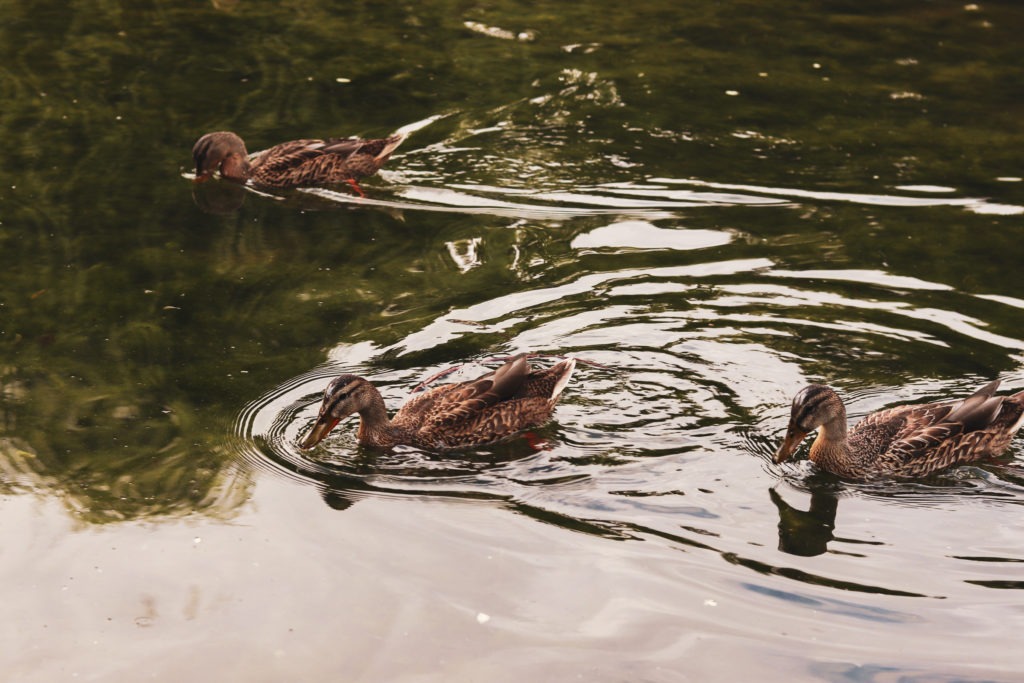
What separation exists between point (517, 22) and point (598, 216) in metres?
6.68

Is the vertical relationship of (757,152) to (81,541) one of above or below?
above

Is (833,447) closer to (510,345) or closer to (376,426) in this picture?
(510,345)

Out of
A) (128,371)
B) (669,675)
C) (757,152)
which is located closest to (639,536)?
(669,675)

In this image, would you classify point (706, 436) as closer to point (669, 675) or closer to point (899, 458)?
point (899, 458)

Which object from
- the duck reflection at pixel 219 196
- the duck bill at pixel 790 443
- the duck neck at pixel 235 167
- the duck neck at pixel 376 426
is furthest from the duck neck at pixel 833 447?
the duck neck at pixel 235 167

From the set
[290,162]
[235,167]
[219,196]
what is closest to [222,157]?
[235,167]

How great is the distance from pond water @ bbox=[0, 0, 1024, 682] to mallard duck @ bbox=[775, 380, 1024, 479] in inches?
5.2

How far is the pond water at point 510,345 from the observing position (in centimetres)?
692

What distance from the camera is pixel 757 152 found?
1368 cm

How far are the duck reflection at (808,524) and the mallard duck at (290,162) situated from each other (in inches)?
250

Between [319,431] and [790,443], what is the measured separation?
9.63 ft

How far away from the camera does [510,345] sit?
970 centimetres

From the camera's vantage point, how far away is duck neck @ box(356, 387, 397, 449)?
8.42m

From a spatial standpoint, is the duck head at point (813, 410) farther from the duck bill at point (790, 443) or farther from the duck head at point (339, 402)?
the duck head at point (339, 402)
